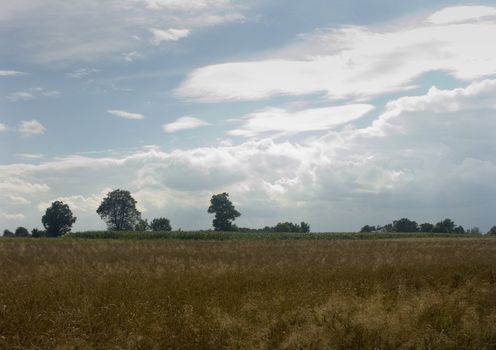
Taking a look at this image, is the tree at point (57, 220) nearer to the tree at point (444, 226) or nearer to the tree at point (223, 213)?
the tree at point (223, 213)

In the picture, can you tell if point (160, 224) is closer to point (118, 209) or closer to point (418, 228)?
point (118, 209)

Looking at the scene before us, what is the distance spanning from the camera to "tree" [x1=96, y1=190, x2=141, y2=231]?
11571 cm

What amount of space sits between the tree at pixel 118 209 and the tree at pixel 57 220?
25.6 feet

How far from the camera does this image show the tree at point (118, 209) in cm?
11571

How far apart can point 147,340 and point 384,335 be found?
429cm

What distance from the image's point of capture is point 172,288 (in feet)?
37.0

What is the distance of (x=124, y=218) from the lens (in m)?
116

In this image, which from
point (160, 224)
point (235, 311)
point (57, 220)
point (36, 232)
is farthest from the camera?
point (160, 224)

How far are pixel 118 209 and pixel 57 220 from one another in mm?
14137

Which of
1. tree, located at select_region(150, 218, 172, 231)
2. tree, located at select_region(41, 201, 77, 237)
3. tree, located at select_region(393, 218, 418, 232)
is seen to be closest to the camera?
tree, located at select_region(41, 201, 77, 237)

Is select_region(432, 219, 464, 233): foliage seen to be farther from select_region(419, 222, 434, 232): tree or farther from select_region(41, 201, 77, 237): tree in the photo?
select_region(41, 201, 77, 237): tree

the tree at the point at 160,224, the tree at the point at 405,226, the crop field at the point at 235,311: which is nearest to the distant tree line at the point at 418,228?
the tree at the point at 405,226

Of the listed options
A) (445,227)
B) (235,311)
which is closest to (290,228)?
(445,227)

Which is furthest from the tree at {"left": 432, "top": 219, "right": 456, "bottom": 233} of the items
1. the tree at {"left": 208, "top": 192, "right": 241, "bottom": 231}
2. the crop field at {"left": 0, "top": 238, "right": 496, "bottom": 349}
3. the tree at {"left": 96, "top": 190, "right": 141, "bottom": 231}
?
the crop field at {"left": 0, "top": 238, "right": 496, "bottom": 349}
